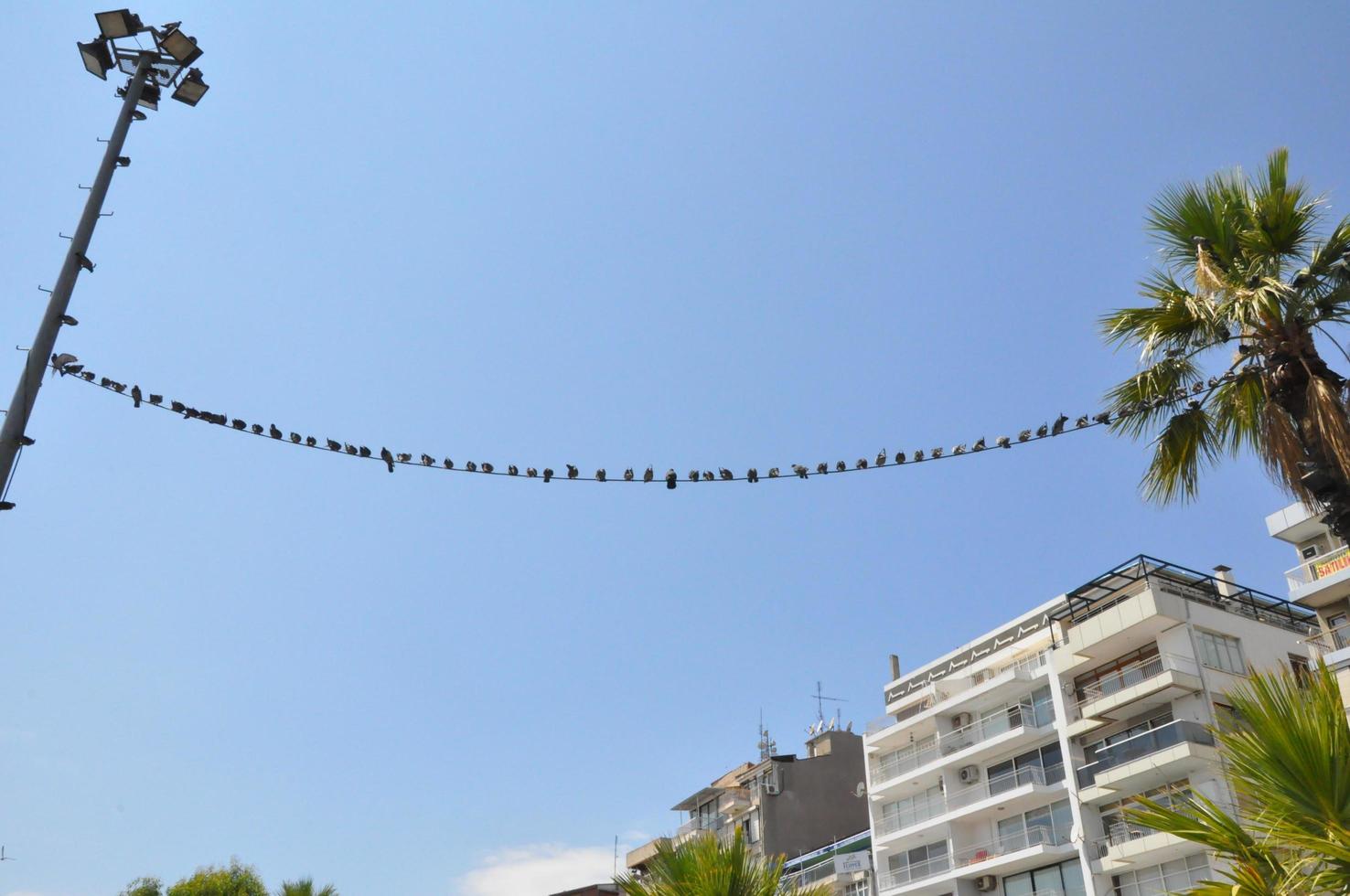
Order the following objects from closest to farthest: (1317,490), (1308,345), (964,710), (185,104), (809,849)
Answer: (185,104), (1317,490), (1308,345), (964,710), (809,849)

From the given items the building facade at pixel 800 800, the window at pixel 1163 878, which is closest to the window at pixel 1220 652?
the window at pixel 1163 878

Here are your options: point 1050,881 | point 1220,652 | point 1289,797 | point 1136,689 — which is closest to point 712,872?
point 1289,797

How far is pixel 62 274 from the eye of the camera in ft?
30.9

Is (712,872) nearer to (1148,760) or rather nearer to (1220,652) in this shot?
(1148,760)

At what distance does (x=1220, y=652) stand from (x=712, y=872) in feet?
101

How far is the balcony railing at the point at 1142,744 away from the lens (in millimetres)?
36938

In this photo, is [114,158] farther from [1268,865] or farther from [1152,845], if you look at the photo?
[1152,845]

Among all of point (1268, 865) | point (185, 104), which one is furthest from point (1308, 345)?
point (185, 104)

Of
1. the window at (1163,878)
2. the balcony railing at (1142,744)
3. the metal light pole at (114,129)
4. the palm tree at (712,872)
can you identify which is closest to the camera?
the metal light pole at (114,129)

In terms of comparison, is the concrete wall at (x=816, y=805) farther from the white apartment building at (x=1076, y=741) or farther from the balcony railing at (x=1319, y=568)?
the balcony railing at (x=1319, y=568)

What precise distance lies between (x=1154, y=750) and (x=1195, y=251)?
28.2 metres

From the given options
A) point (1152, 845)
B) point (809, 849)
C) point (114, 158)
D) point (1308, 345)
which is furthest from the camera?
point (809, 849)

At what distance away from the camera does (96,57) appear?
408 inches

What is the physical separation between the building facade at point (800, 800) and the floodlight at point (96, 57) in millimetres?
54632
